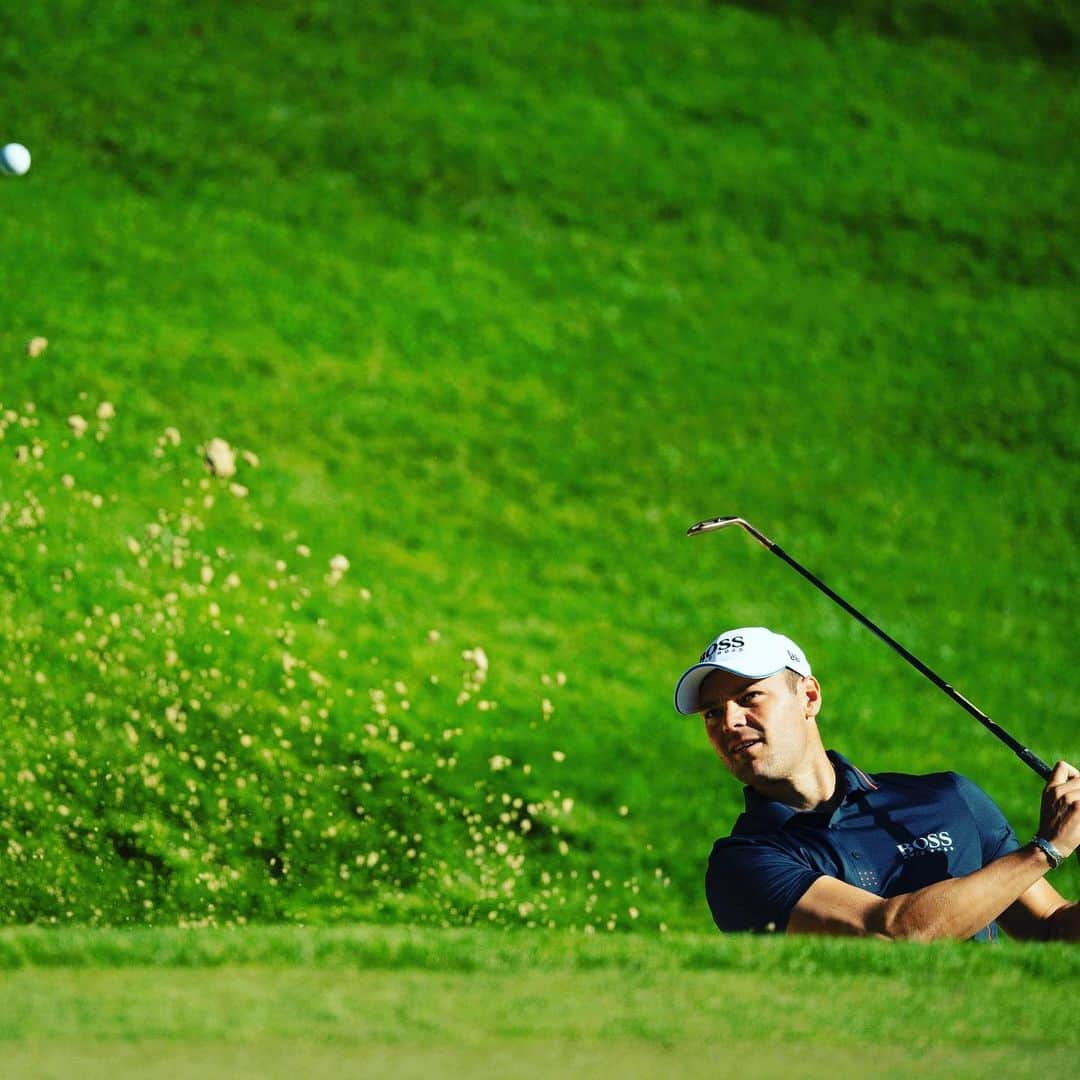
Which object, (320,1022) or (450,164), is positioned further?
(450,164)

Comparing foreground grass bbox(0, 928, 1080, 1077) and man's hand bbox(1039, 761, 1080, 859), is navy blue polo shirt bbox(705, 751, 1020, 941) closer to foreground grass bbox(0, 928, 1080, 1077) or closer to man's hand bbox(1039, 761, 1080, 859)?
man's hand bbox(1039, 761, 1080, 859)

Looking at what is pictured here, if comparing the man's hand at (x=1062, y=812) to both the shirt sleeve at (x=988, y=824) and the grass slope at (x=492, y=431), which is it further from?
the grass slope at (x=492, y=431)

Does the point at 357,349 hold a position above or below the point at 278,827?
above

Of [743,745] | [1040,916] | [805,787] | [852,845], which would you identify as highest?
[743,745]

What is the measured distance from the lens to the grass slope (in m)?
9.37

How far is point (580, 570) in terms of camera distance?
39.6 feet

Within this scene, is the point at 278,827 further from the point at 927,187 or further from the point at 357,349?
the point at 927,187

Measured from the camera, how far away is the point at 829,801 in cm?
501

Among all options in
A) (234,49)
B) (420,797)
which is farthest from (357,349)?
(420,797)

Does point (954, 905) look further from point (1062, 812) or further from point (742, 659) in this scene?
point (742, 659)

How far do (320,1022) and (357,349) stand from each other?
1115 cm

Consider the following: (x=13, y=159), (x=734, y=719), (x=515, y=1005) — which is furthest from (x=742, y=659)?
(x=13, y=159)

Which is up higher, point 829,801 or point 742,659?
point 742,659

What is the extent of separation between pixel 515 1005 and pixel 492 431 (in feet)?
33.8
